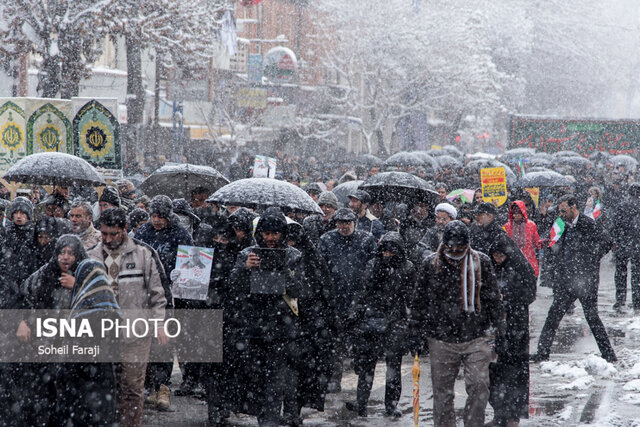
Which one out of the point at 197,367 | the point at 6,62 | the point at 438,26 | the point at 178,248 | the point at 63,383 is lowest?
the point at 197,367

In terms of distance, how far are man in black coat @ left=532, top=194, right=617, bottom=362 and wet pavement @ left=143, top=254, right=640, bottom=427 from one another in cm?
36

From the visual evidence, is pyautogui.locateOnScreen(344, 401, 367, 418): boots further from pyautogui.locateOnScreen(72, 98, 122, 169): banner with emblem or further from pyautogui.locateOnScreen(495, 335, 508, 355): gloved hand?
pyautogui.locateOnScreen(72, 98, 122, 169): banner with emblem

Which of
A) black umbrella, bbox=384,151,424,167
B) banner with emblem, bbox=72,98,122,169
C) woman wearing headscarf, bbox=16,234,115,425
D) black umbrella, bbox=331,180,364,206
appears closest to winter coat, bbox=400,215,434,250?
black umbrella, bbox=331,180,364,206

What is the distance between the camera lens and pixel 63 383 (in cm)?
552

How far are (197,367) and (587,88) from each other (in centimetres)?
6721

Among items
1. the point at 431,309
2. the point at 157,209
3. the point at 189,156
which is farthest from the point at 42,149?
the point at 189,156

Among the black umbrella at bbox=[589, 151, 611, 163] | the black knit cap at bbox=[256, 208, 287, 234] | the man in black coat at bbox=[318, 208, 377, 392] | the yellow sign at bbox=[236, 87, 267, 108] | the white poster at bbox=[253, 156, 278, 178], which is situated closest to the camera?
the black knit cap at bbox=[256, 208, 287, 234]

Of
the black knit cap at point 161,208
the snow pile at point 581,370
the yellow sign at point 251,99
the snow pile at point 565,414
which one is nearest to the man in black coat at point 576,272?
the snow pile at point 581,370

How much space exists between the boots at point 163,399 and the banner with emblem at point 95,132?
5717mm

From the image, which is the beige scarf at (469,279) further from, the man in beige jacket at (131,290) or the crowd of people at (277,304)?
the man in beige jacket at (131,290)

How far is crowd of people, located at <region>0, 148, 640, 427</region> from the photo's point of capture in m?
6.17

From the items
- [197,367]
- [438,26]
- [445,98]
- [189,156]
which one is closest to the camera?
[197,367]

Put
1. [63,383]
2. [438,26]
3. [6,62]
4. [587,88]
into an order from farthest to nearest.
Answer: [587,88], [438,26], [6,62], [63,383]

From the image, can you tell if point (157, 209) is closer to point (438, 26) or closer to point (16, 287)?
point (16, 287)
